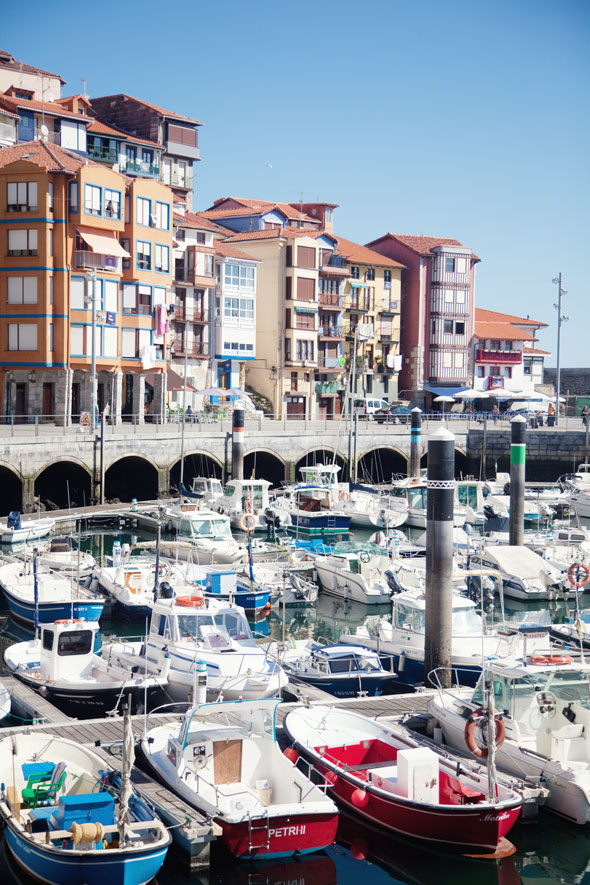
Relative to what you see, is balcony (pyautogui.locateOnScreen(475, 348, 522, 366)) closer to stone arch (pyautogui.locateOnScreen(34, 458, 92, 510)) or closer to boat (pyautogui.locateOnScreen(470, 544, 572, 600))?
stone arch (pyautogui.locateOnScreen(34, 458, 92, 510))

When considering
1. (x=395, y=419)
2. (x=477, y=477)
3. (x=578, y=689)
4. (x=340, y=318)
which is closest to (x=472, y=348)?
(x=340, y=318)

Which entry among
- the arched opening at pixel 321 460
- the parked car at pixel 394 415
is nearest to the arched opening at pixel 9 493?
the arched opening at pixel 321 460

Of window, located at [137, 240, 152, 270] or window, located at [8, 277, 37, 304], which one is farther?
window, located at [137, 240, 152, 270]

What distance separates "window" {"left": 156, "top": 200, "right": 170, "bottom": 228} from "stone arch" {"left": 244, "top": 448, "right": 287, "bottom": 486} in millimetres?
15186

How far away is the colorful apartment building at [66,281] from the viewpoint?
58844 millimetres

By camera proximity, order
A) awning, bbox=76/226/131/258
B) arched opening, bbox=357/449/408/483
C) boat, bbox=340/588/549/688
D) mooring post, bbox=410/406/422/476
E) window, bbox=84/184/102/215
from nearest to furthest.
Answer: boat, bbox=340/588/549/688, window, bbox=84/184/102/215, awning, bbox=76/226/131/258, mooring post, bbox=410/406/422/476, arched opening, bbox=357/449/408/483

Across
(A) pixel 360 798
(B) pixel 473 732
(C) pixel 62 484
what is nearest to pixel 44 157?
(C) pixel 62 484

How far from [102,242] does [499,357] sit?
4804 cm

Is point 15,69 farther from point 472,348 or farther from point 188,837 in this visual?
point 188,837

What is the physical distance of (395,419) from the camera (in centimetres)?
7838

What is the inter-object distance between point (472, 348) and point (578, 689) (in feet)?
261

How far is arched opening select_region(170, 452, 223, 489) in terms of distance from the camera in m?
61.2

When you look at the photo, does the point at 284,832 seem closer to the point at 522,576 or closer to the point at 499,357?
the point at 522,576

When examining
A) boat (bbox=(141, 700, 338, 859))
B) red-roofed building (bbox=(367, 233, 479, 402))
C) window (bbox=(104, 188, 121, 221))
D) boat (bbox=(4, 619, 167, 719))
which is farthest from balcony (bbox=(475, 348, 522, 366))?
boat (bbox=(141, 700, 338, 859))
